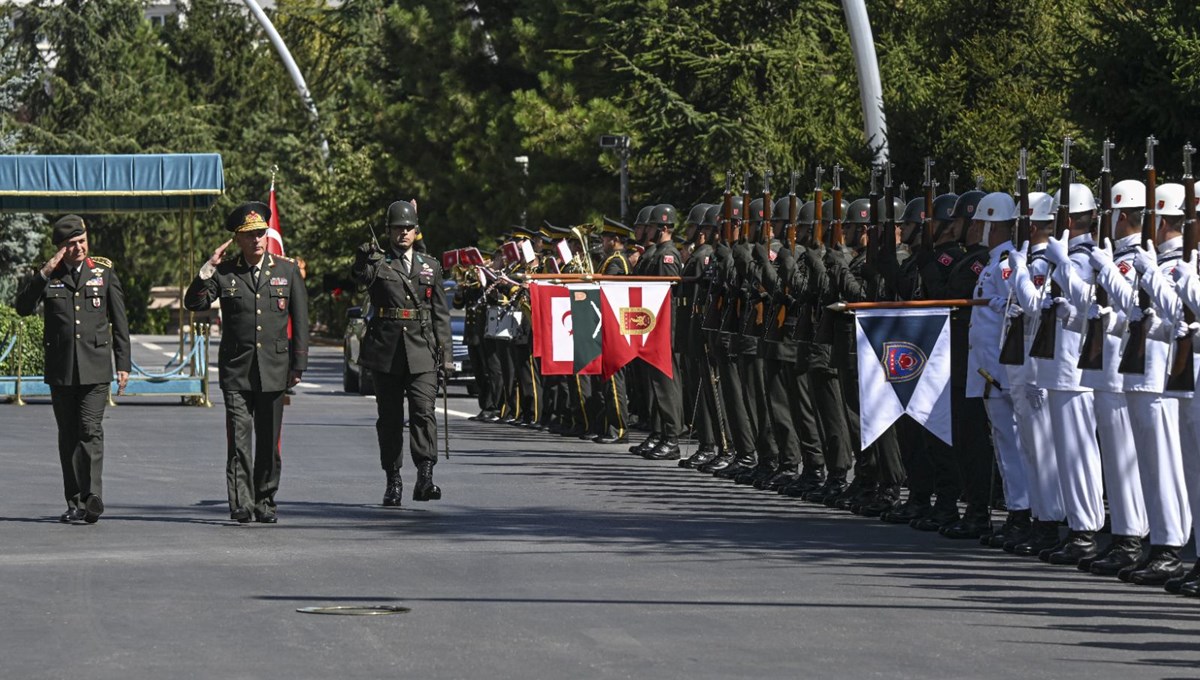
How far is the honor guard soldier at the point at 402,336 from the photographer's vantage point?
15680 mm

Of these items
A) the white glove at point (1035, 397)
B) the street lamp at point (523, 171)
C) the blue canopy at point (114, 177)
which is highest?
the street lamp at point (523, 171)

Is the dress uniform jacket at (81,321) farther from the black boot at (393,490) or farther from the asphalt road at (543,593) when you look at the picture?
the black boot at (393,490)

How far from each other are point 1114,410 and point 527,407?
572 inches

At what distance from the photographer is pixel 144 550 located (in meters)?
13.2

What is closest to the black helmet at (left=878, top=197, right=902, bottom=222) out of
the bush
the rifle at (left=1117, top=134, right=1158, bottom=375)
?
the rifle at (left=1117, top=134, right=1158, bottom=375)

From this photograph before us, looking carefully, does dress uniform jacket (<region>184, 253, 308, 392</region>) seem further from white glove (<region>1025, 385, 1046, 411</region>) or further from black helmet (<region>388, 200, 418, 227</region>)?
white glove (<region>1025, 385, 1046, 411</region>)

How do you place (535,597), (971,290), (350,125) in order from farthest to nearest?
(350,125)
(971,290)
(535,597)

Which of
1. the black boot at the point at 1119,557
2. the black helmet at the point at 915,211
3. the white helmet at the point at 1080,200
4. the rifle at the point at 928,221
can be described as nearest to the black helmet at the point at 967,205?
the rifle at the point at 928,221

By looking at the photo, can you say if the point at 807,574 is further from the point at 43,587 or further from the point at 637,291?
the point at 637,291

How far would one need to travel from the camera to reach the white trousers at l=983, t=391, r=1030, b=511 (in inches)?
522

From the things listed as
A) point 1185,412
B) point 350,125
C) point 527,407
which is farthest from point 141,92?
Answer: point 1185,412

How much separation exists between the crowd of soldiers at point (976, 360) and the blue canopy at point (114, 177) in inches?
375

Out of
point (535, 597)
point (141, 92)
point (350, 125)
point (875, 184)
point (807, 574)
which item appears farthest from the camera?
point (141, 92)

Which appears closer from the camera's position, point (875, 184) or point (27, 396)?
point (875, 184)
